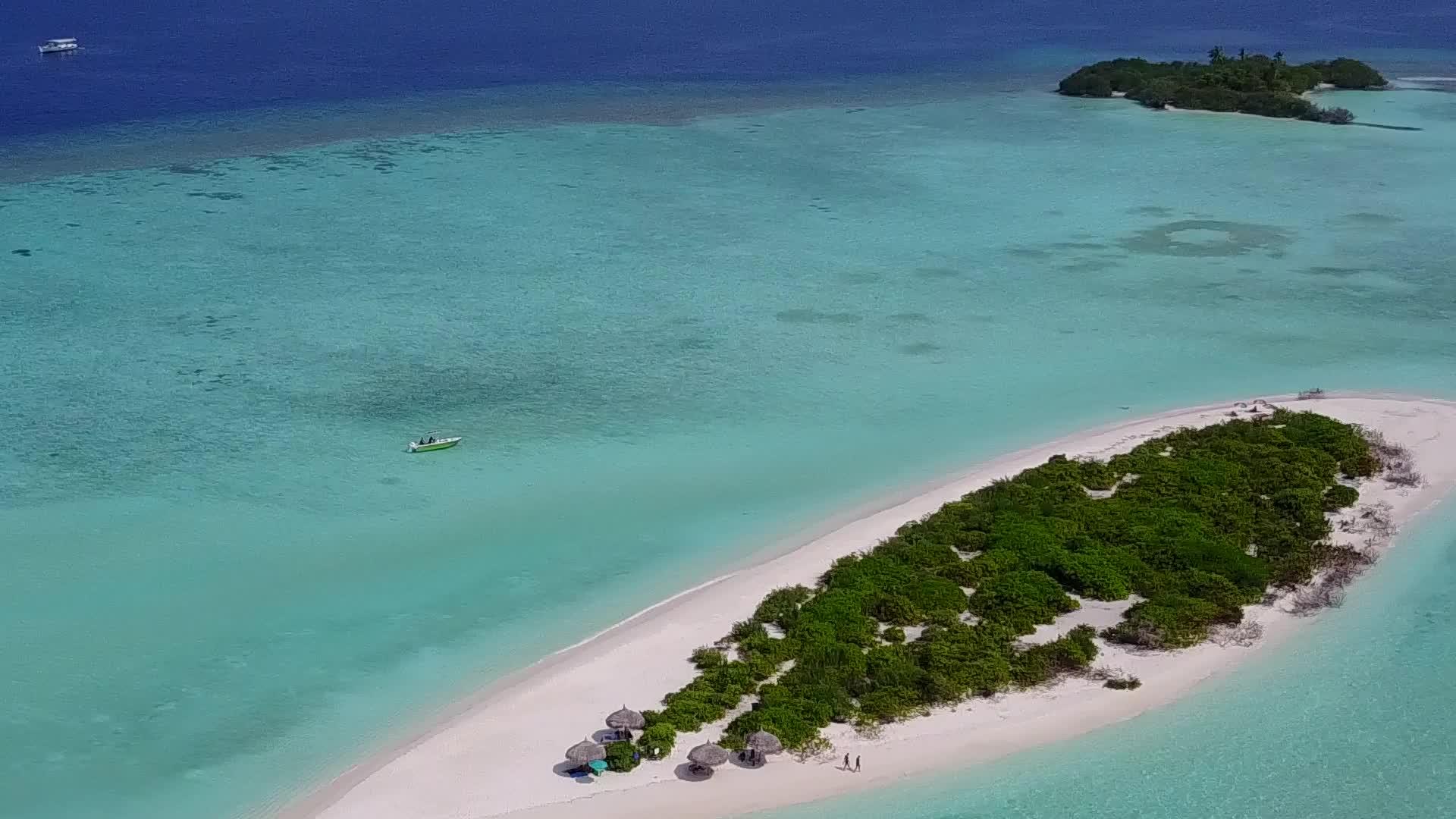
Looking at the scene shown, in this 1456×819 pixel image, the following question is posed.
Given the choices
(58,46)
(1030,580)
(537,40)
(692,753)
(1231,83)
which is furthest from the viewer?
(537,40)

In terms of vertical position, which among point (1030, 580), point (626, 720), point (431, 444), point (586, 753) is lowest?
point (586, 753)

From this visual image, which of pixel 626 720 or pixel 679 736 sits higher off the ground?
pixel 626 720

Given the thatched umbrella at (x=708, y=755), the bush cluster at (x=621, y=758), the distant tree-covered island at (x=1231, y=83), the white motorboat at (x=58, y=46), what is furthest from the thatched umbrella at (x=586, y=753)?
the white motorboat at (x=58, y=46)

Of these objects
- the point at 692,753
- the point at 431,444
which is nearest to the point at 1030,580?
the point at 692,753

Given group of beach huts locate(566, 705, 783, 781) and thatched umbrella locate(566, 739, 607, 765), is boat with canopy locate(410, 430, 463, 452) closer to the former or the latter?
group of beach huts locate(566, 705, 783, 781)

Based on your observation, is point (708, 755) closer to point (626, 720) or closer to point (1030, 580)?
point (626, 720)

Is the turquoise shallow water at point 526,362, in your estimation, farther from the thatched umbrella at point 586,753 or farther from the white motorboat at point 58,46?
the white motorboat at point 58,46

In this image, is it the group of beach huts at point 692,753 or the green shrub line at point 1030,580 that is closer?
the group of beach huts at point 692,753

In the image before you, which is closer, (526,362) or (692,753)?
(692,753)
